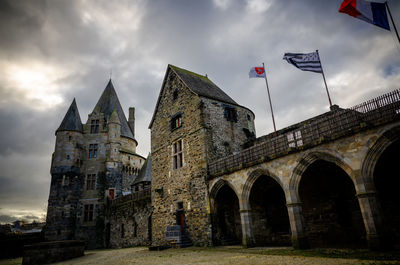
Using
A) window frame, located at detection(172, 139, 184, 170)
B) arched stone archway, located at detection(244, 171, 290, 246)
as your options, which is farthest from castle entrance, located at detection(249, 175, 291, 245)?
window frame, located at detection(172, 139, 184, 170)

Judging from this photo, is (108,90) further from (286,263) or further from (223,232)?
(286,263)

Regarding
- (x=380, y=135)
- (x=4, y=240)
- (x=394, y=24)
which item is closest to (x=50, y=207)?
(x=4, y=240)

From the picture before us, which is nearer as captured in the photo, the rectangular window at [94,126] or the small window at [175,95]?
the small window at [175,95]

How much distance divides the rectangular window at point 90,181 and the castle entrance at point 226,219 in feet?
56.4

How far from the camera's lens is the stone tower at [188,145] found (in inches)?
588

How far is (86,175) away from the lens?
26.7 m

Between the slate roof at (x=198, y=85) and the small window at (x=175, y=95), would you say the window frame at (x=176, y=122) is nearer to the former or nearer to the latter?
the small window at (x=175, y=95)

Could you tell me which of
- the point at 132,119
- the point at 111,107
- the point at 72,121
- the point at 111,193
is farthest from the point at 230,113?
the point at 132,119

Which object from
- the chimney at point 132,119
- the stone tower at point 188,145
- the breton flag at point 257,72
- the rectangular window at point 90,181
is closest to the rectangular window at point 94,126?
the rectangular window at point 90,181

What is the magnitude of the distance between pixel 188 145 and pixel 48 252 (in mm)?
9458

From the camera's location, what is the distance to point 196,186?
1506 cm

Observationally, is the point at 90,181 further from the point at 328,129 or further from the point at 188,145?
the point at 328,129

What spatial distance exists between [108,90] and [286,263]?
3369 centimetres

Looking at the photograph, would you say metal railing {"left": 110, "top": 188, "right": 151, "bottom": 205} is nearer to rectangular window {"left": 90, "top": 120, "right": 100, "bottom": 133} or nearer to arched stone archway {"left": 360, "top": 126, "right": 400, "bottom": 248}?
rectangular window {"left": 90, "top": 120, "right": 100, "bottom": 133}
